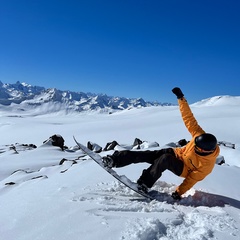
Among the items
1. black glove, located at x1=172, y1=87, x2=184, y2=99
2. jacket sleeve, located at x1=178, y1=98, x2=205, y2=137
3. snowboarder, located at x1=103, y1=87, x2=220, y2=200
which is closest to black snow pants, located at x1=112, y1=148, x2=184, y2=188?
snowboarder, located at x1=103, y1=87, x2=220, y2=200

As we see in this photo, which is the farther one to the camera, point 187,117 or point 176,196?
point 187,117

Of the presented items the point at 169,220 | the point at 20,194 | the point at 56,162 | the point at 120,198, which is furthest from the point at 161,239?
the point at 56,162

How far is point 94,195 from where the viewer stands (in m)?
5.30

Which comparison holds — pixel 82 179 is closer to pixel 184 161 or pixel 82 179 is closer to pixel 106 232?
pixel 184 161

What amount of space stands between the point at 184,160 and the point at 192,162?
185 millimetres

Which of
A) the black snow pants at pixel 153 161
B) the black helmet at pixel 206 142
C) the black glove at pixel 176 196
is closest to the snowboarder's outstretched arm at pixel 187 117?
the black helmet at pixel 206 142

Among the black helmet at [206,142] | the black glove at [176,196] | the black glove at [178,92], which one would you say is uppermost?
the black glove at [178,92]

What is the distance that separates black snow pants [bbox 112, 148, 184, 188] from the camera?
5461 mm

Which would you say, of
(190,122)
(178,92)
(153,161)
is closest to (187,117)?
(190,122)

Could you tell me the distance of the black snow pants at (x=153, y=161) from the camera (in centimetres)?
546

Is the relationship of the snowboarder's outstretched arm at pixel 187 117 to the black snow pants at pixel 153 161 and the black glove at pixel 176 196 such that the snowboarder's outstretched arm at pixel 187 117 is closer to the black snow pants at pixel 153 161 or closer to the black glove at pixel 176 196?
the black snow pants at pixel 153 161

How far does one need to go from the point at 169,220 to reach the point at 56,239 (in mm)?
1654

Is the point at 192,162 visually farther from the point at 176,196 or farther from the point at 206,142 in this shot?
the point at 176,196

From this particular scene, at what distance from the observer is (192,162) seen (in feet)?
18.0
